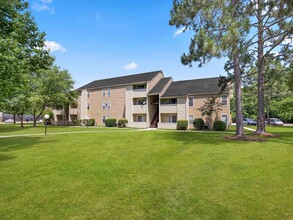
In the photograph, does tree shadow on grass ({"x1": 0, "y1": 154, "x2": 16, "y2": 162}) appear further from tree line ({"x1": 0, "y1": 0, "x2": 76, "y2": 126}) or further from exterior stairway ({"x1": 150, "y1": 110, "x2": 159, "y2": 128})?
exterior stairway ({"x1": 150, "y1": 110, "x2": 159, "y2": 128})

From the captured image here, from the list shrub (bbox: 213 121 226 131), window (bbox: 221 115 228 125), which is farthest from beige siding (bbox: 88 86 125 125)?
window (bbox: 221 115 228 125)

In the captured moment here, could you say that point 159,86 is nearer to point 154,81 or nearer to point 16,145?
point 154,81

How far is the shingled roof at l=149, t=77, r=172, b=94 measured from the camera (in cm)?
3276

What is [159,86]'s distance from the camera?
33969mm

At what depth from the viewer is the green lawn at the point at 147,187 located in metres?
4.76

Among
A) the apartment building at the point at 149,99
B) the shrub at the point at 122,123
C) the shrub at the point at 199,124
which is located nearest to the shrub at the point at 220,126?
the apartment building at the point at 149,99

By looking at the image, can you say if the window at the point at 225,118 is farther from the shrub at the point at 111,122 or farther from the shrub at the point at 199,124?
the shrub at the point at 111,122

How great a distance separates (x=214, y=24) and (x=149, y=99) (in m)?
21.5

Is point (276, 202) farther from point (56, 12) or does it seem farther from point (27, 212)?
point (56, 12)

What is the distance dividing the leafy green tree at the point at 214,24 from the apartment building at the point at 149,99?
47.8 feet

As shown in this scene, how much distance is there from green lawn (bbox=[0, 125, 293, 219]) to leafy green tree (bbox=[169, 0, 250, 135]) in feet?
19.9

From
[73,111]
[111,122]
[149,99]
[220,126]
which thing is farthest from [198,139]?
[73,111]

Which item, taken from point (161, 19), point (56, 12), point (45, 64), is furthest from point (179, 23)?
point (45, 64)

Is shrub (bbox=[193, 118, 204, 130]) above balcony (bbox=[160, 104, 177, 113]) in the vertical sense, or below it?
below
